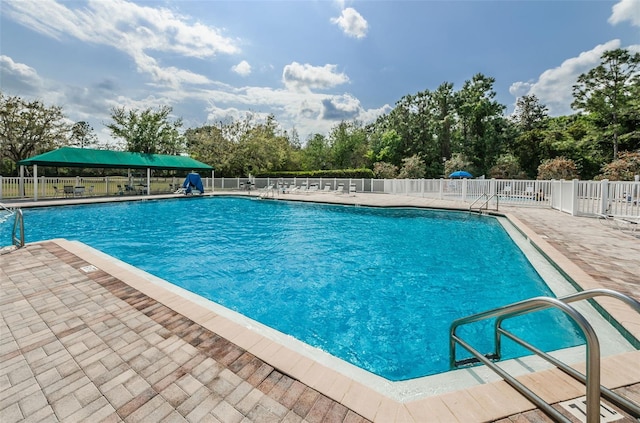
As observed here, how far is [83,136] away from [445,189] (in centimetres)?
4118

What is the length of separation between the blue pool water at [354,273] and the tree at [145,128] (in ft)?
71.9

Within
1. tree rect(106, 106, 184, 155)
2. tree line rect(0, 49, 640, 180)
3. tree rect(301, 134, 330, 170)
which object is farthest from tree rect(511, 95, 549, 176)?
tree rect(106, 106, 184, 155)

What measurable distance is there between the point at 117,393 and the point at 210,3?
1279cm

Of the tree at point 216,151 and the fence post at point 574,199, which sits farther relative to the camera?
the tree at point 216,151

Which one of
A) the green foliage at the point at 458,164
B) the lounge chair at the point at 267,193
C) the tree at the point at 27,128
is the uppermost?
the tree at the point at 27,128

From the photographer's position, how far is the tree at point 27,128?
23016 mm

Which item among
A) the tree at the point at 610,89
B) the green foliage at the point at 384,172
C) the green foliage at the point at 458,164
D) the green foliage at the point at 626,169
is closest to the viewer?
the green foliage at the point at 626,169

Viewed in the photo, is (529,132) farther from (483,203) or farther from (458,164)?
(483,203)

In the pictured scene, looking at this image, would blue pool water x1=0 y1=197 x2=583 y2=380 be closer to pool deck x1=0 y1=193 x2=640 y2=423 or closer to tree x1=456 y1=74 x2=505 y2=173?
pool deck x1=0 y1=193 x2=640 y2=423

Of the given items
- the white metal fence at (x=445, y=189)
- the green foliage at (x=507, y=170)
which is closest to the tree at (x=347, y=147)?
the white metal fence at (x=445, y=189)

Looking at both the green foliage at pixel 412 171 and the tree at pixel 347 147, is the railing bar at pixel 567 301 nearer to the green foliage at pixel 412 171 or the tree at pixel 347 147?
the green foliage at pixel 412 171

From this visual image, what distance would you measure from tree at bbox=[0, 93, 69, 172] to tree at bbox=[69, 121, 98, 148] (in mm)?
4616

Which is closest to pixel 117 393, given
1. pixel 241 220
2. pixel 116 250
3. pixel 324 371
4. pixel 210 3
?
pixel 324 371

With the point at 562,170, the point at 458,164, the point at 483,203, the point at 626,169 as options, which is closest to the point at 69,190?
the point at 483,203
